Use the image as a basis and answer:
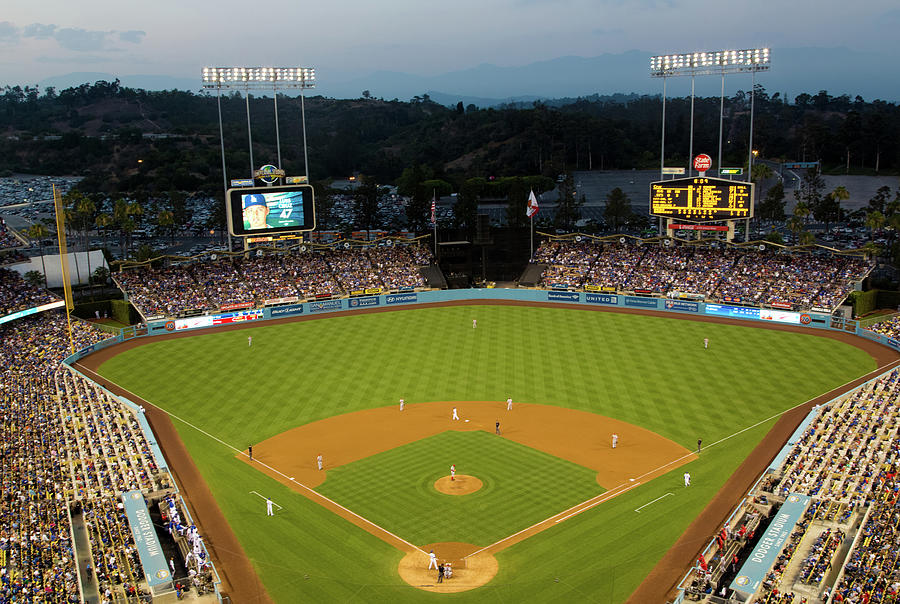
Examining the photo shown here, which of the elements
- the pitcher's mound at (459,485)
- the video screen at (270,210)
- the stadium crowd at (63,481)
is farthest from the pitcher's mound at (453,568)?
the video screen at (270,210)

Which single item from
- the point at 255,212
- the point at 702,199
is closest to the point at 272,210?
the point at 255,212

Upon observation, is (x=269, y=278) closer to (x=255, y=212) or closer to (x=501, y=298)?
Result: (x=255, y=212)

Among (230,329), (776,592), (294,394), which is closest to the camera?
(776,592)

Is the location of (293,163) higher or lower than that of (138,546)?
higher

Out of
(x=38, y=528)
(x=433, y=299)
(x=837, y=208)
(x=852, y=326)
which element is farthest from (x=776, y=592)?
(x=837, y=208)

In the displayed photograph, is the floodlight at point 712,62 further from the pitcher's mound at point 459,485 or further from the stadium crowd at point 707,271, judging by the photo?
the pitcher's mound at point 459,485

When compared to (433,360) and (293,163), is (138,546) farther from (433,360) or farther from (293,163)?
(293,163)
